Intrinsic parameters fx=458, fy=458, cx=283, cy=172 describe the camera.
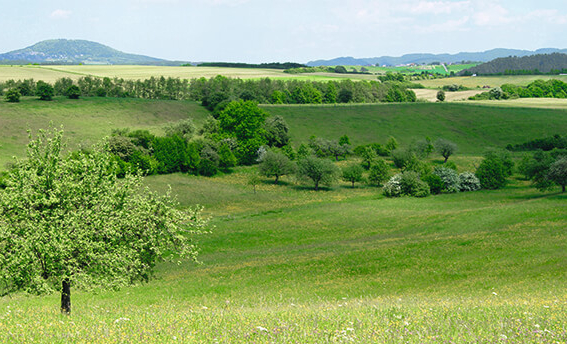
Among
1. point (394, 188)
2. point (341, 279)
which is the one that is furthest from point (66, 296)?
point (394, 188)

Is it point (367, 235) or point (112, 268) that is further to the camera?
point (367, 235)

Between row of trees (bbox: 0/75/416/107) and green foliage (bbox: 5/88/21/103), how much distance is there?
75cm

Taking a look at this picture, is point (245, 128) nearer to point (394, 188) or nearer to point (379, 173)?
point (379, 173)

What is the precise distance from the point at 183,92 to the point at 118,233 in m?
151

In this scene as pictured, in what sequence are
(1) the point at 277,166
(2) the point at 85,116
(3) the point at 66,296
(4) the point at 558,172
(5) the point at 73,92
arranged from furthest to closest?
(5) the point at 73,92, (2) the point at 85,116, (1) the point at 277,166, (4) the point at 558,172, (3) the point at 66,296

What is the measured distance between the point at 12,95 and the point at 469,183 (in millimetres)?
114355

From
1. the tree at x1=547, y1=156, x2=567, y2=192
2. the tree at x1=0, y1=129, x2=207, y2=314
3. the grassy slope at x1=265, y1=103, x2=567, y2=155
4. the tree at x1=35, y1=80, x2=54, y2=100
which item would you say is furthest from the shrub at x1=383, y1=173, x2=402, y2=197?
the tree at x1=35, y1=80, x2=54, y2=100

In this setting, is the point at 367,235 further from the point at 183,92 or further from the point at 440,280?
the point at 183,92

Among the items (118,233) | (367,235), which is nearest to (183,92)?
(367,235)

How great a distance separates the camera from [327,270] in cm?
3569

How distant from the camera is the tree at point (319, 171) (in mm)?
91000

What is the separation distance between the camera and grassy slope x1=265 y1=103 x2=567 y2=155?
136750 millimetres

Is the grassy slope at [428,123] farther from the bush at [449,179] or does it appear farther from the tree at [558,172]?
the tree at [558,172]

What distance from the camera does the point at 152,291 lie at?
3259cm
